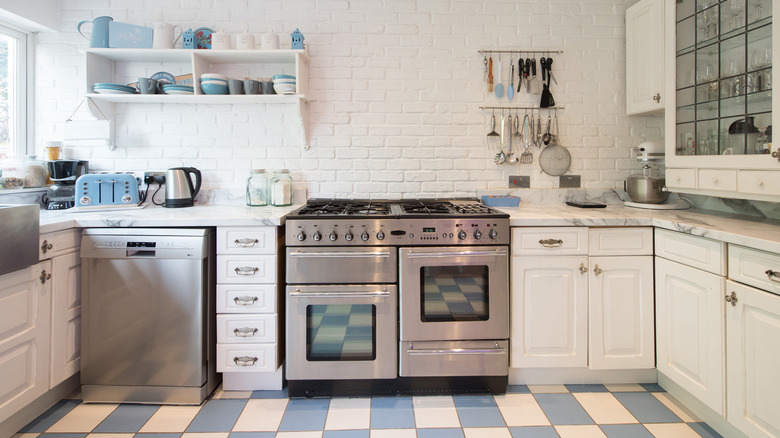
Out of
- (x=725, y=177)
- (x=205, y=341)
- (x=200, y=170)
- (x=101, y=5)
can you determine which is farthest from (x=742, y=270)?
(x=101, y=5)

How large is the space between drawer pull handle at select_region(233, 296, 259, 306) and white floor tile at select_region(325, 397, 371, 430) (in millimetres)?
661

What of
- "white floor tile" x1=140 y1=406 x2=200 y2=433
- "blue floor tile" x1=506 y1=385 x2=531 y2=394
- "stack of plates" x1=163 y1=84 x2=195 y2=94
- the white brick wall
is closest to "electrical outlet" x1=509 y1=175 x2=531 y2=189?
the white brick wall

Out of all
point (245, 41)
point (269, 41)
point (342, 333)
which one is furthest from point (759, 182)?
point (245, 41)

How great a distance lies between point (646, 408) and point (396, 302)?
1.35 m

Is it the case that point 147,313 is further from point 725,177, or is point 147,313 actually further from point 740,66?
point 740,66

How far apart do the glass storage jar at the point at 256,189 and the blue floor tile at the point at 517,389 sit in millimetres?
1838

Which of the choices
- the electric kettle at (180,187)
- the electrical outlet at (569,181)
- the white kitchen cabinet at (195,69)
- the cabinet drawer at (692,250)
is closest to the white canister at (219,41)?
the white kitchen cabinet at (195,69)

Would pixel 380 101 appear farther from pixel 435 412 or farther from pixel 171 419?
pixel 171 419

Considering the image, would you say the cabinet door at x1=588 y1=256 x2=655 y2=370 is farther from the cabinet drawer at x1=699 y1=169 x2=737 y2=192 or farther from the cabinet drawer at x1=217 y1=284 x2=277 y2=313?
the cabinet drawer at x1=217 y1=284 x2=277 y2=313

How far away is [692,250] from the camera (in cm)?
204

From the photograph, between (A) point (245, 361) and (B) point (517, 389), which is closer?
(A) point (245, 361)

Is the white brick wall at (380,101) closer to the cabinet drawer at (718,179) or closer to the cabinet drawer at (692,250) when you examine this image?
the cabinet drawer at (718,179)

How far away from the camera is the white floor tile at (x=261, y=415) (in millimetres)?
2031

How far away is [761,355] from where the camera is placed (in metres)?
1.67
